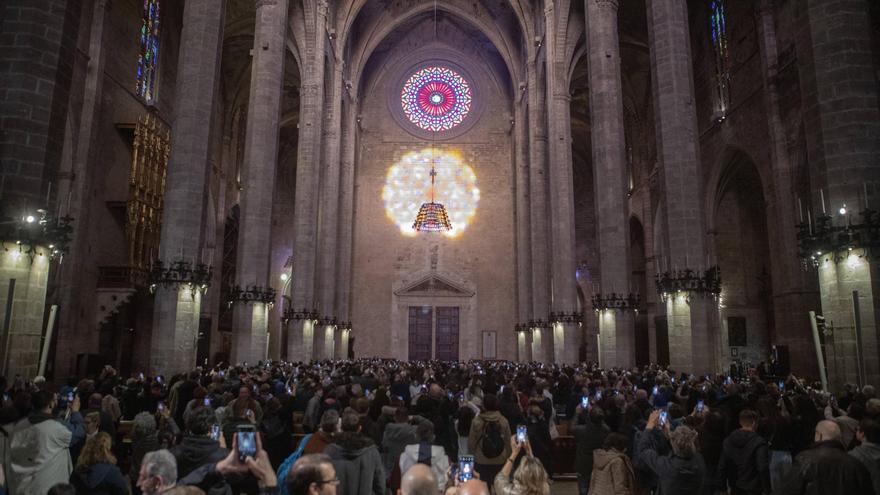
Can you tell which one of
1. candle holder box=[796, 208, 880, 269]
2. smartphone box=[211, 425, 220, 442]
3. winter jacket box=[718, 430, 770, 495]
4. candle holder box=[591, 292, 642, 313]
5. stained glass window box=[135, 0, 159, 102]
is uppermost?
stained glass window box=[135, 0, 159, 102]

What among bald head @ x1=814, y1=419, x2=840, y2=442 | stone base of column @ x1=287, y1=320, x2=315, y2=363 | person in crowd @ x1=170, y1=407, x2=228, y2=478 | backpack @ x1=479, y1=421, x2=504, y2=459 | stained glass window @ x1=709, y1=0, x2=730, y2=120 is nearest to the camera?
person in crowd @ x1=170, y1=407, x2=228, y2=478

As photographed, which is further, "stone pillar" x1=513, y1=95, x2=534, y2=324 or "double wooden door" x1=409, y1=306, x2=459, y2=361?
"double wooden door" x1=409, y1=306, x2=459, y2=361

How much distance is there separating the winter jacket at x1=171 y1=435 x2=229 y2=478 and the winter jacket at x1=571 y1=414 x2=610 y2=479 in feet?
11.9

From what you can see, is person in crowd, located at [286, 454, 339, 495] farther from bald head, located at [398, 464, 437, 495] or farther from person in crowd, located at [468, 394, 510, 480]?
person in crowd, located at [468, 394, 510, 480]

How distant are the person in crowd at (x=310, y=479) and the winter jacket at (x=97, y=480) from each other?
219 centimetres

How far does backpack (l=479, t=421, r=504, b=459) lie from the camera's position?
6023mm

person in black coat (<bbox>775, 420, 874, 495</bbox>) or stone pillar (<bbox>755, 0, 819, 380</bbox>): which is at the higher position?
stone pillar (<bbox>755, 0, 819, 380</bbox>)

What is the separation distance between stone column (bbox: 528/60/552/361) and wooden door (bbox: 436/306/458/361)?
761 cm

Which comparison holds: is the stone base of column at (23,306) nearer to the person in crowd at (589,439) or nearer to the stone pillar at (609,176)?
the person in crowd at (589,439)

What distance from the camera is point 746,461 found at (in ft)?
17.3

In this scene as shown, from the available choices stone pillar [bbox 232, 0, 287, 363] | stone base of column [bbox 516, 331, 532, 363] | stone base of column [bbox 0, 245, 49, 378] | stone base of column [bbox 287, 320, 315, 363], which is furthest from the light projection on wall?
stone base of column [bbox 0, 245, 49, 378]

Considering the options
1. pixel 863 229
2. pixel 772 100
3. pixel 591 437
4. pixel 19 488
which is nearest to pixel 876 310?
pixel 863 229

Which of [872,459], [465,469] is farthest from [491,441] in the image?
[872,459]

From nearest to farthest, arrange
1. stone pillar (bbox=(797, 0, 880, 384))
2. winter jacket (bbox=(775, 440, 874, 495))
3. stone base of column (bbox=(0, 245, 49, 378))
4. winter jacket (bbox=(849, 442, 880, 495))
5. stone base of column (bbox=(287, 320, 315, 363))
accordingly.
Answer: winter jacket (bbox=(775, 440, 874, 495)) < winter jacket (bbox=(849, 442, 880, 495)) < stone pillar (bbox=(797, 0, 880, 384)) < stone base of column (bbox=(0, 245, 49, 378)) < stone base of column (bbox=(287, 320, 315, 363))
